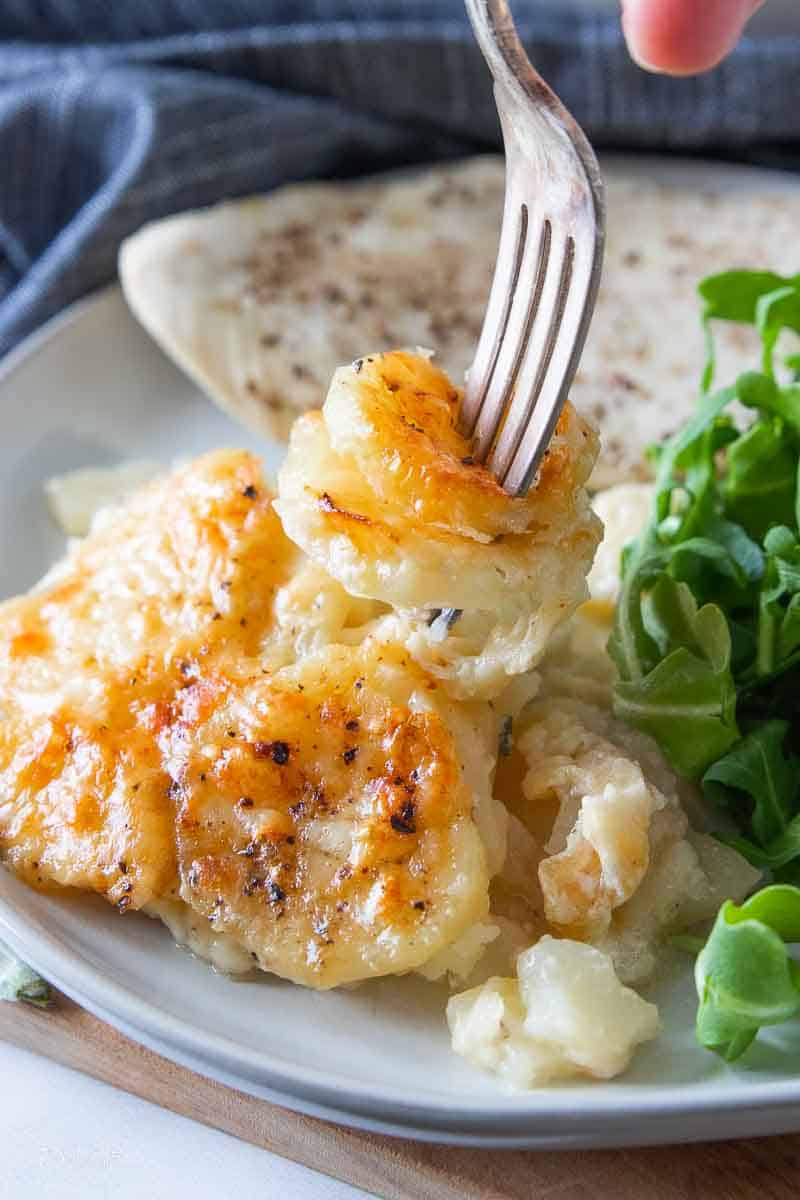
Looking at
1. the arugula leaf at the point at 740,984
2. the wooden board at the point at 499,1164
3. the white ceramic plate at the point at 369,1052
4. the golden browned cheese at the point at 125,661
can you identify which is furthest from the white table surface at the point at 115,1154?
the arugula leaf at the point at 740,984

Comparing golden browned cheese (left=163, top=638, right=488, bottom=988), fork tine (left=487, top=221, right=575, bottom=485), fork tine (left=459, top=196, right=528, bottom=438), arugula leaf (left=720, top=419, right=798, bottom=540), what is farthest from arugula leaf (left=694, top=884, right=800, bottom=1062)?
arugula leaf (left=720, top=419, right=798, bottom=540)

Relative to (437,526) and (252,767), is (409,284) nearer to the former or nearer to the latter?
(437,526)

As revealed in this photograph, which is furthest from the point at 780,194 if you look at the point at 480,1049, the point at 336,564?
the point at 480,1049

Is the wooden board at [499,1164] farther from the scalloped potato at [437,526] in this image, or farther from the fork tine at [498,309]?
the fork tine at [498,309]

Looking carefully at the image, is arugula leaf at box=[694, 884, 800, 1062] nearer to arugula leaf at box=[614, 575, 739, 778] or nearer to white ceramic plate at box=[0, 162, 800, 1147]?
white ceramic plate at box=[0, 162, 800, 1147]

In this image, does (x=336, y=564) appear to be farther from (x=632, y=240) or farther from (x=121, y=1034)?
(x=632, y=240)

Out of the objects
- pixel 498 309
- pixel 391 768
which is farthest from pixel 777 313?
pixel 391 768
